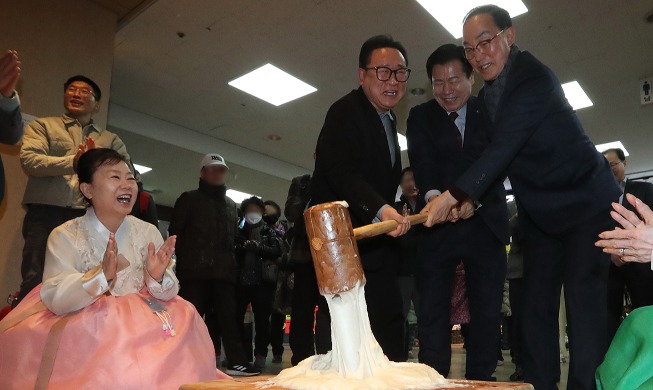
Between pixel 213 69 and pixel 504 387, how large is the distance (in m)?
6.85

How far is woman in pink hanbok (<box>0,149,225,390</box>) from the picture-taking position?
1.90 meters

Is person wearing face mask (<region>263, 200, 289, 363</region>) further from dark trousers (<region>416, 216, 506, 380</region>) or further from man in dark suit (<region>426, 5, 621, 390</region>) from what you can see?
man in dark suit (<region>426, 5, 621, 390</region>)

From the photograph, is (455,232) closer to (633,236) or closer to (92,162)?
(633,236)

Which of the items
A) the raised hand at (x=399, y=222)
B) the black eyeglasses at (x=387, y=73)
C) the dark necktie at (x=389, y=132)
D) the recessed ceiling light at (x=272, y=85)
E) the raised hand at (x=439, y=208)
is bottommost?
the raised hand at (x=399, y=222)

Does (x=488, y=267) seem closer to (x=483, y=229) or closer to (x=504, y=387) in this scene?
(x=483, y=229)

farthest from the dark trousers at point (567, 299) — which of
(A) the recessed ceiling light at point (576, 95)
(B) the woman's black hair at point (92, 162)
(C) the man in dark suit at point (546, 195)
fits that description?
(A) the recessed ceiling light at point (576, 95)

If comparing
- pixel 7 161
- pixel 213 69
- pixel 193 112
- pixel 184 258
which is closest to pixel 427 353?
pixel 184 258

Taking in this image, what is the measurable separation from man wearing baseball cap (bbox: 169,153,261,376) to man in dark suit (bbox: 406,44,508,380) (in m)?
2.33

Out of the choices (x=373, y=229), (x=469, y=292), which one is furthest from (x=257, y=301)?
(x=373, y=229)

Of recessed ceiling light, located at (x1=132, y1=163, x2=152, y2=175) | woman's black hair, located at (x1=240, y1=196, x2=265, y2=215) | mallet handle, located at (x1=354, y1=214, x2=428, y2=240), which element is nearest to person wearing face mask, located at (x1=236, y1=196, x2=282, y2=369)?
woman's black hair, located at (x1=240, y1=196, x2=265, y2=215)

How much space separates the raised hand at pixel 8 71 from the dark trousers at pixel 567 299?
2.32 metres

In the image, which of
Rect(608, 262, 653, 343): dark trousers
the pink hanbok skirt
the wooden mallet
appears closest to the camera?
the wooden mallet

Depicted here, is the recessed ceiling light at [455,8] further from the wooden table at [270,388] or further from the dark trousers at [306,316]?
the wooden table at [270,388]

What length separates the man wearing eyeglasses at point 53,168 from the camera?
3176 millimetres
